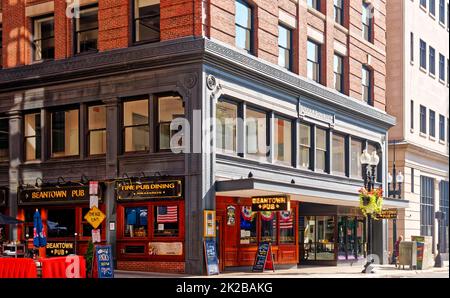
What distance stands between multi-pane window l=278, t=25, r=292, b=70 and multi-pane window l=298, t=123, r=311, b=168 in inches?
128

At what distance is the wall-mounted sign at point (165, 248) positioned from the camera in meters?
27.3

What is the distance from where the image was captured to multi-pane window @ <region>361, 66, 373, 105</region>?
42.8 m

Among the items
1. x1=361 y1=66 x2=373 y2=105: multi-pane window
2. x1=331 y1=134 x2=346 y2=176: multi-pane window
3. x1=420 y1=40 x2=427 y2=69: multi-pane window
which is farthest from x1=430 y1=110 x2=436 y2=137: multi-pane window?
x1=331 y1=134 x2=346 y2=176: multi-pane window

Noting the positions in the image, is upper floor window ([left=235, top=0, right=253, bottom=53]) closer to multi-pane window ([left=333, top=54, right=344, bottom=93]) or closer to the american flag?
the american flag

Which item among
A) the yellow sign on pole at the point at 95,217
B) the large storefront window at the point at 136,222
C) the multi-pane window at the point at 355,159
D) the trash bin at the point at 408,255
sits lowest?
the trash bin at the point at 408,255

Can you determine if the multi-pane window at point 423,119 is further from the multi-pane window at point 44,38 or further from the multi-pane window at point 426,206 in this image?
the multi-pane window at point 44,38

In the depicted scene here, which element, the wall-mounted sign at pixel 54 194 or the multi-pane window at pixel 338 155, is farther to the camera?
the multi-pane window at pixel 338 155

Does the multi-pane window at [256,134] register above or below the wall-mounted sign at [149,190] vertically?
above

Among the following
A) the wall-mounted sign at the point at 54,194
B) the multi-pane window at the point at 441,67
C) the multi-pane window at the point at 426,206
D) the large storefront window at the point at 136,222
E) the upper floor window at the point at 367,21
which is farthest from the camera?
the multi-pane window at the point at 441,67

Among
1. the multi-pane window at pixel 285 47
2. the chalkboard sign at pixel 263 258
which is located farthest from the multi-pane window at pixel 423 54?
the chalkboard sign at pixel 263 258

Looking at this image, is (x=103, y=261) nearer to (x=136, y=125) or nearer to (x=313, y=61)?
(x=136, y=125)

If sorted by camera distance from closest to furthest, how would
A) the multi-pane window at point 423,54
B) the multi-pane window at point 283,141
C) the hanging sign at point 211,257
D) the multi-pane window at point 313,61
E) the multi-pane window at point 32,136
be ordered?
the hanging sign at point 211,257 < the multi-pane window at point 32,136 < the multi-pane window at point 283,141 < the multi-pane window at point 313,61 < the multi-pane window at point 423,54

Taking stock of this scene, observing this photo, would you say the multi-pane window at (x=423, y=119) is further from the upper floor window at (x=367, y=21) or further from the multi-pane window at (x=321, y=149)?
the multi-pane window at (x=321, y=149)
